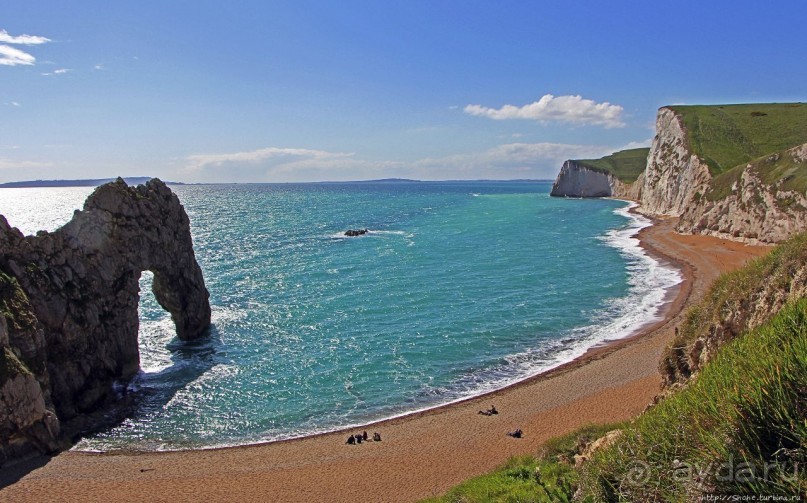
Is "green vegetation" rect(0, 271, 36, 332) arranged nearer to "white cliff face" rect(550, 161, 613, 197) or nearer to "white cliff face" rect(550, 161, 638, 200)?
"white cliff face" rect(550, 161, 638, 200)

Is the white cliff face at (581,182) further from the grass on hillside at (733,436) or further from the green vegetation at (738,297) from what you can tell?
the grass on hillside at (733,436)

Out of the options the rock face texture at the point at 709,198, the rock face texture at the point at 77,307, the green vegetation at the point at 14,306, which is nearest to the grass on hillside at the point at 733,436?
the rock face texture at the point at 709,198

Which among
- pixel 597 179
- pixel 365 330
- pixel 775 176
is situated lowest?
pixel 365 330

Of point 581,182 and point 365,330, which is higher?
point 581,182

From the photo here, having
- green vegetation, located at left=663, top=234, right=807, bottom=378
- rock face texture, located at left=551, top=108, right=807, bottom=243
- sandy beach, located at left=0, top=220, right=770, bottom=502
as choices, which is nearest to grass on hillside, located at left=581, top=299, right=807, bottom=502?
green vegetation, located at left=663, top=234, right=807, bottom=378

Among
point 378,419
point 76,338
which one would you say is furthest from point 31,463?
point 378,419

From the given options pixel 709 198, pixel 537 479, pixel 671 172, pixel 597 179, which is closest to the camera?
pixel 537 479

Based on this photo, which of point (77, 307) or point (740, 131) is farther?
point (740, 131)

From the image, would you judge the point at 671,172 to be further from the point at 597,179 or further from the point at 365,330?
the point at 365,330

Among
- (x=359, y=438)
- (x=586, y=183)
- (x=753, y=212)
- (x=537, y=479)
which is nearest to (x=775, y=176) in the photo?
(x=753, y=212)
